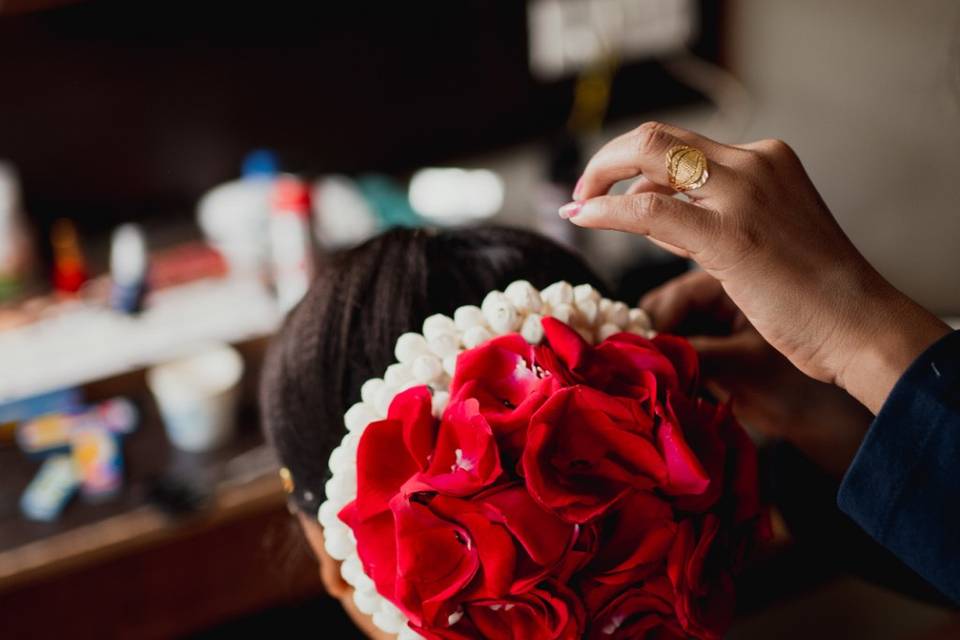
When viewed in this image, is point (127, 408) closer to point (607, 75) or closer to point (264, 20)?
point (264, 20)

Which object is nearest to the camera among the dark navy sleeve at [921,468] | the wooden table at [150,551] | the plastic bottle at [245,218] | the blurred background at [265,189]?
the dark navy sleeve at [921,468]

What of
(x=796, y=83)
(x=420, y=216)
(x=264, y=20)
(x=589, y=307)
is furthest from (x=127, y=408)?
(x=796, y=83)

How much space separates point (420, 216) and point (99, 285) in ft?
1.99

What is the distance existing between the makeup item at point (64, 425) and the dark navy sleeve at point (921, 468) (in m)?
1.18

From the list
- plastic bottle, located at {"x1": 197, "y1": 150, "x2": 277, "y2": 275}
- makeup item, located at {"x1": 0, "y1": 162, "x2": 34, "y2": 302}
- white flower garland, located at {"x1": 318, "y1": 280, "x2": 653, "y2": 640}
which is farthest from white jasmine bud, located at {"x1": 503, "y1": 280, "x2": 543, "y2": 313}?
makeup item, located at {"x1": 0, "y1": 162, "x2": 34, "y2": 302}

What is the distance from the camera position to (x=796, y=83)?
7.39 ft

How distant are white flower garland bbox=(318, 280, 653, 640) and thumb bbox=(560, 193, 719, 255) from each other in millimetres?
109

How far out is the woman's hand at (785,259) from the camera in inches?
21.4

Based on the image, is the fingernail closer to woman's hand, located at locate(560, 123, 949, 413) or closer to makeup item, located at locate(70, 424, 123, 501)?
woman's hand, located at locate(560, 123, 949, 413)

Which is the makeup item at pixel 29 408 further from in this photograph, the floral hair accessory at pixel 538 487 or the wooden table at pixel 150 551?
the floral hair accessory at pixel 538 487

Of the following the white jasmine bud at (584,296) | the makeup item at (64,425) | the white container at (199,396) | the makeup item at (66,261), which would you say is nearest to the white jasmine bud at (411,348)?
the white jasmine bud at (584,296)

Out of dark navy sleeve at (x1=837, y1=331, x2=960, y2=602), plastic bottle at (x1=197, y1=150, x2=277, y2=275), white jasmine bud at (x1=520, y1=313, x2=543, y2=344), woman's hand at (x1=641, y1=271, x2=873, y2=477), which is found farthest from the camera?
plastic bottle at (x1=197, y1=150, x2=277, y2=275)

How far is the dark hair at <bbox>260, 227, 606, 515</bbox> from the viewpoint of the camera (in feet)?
2.37

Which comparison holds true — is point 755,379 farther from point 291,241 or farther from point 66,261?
point 66,261
